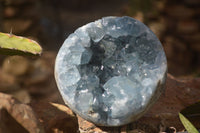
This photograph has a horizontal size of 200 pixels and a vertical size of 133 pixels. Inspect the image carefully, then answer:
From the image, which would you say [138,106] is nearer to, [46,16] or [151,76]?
[151,76]

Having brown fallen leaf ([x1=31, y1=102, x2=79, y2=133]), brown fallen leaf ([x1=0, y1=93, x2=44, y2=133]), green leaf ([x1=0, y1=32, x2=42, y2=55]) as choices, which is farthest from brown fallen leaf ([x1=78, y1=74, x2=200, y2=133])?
green leaf ([x1=0, y1=32, x2=42, y2=55])

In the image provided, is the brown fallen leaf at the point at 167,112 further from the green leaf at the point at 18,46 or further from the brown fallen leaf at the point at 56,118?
the green leaf at the point at 18,46

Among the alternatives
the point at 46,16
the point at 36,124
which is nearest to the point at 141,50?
the point at 36,124

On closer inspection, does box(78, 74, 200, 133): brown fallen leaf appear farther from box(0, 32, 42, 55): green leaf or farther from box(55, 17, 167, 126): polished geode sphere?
box(0, 32, 42, 55): green leaf

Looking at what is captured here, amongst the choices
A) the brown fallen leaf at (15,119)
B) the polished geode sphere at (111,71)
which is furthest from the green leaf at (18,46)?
the brown fallen leaf at (15,119)

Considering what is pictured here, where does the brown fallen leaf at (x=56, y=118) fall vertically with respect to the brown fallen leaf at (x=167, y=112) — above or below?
below

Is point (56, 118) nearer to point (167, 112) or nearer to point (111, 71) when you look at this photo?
point (111, 71)

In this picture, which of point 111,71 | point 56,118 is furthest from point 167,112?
point 56,118
